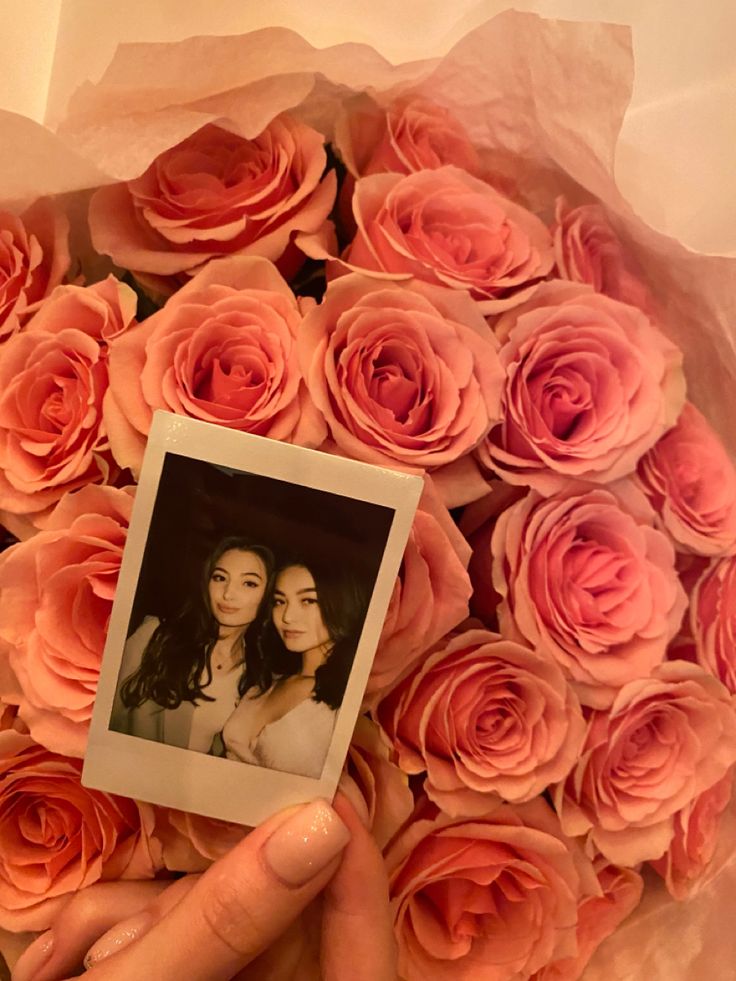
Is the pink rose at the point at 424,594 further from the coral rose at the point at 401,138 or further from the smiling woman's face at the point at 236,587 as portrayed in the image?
the coral rose at the point at 401,138

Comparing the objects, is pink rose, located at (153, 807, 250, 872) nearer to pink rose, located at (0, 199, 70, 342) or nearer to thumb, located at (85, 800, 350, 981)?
thumb, located at (85, 800, 350, 981)

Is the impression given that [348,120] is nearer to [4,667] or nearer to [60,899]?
[4,667]

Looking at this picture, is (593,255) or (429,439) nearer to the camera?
(429,439)

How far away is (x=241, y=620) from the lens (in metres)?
0.49

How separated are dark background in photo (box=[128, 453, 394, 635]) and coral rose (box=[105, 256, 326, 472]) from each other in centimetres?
3

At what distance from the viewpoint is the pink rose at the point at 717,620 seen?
22.7 inches

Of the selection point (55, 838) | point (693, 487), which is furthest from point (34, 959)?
point (693, 487)

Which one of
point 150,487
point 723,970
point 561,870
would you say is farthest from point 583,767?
point 150,487

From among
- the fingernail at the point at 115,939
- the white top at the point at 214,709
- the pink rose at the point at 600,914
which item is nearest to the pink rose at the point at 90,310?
the white top at the point at 214,709

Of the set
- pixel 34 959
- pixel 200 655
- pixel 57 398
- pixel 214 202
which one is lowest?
pixel 34 959

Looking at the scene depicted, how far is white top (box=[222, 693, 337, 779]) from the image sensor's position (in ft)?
1.63

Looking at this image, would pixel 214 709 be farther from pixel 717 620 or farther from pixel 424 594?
pixel 717 620

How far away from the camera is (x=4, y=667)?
52cm

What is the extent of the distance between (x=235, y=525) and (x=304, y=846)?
168 millimetres
